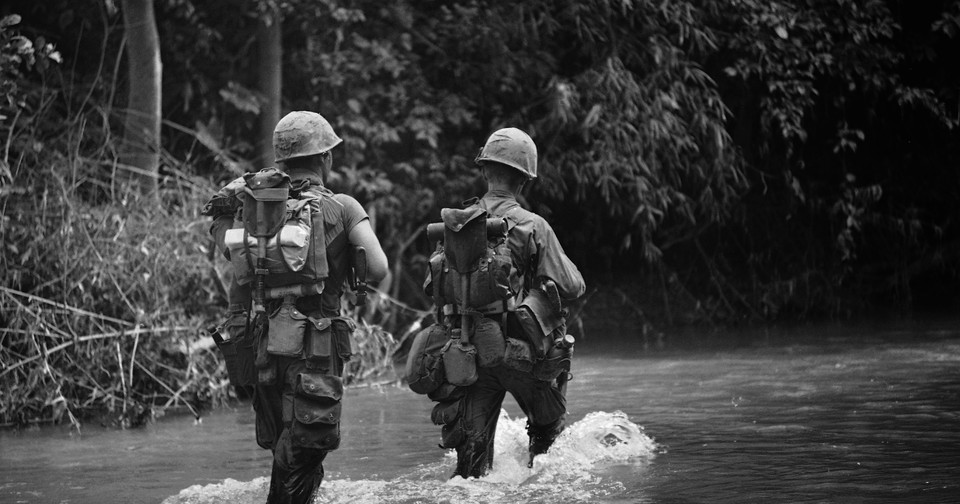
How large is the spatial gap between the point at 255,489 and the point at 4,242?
399cm

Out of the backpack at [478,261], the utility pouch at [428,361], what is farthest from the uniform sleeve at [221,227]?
the utility pouch at [428,361]

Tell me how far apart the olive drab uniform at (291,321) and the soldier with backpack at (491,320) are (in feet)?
2.56

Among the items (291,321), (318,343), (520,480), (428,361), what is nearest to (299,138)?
(291,321)

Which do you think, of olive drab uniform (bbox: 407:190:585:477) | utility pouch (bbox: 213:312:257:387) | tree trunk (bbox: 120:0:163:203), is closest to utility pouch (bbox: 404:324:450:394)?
olive drab uniform (bbox: 407:190:585:477)

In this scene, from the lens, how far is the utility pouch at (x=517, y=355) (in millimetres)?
6176

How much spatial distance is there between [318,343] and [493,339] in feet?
3.71

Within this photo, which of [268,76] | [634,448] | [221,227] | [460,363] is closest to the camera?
[221,227]

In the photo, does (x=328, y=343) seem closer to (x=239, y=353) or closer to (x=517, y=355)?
(x=239, y=353)

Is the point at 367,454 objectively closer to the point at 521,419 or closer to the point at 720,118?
the point at 521,419

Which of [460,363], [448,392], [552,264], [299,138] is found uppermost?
[299,138]

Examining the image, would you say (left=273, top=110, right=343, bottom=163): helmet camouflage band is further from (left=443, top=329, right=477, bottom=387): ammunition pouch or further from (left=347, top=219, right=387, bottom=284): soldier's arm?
(left=443, top=329, right=477, bottom=387): ammunition pouch

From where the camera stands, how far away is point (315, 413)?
5391 millimetres

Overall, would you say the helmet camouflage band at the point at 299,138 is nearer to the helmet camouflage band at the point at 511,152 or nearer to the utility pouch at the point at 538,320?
the helmet camouflage band at the point at 511,152

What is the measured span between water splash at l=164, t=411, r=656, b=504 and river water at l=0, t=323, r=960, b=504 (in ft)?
0.05
